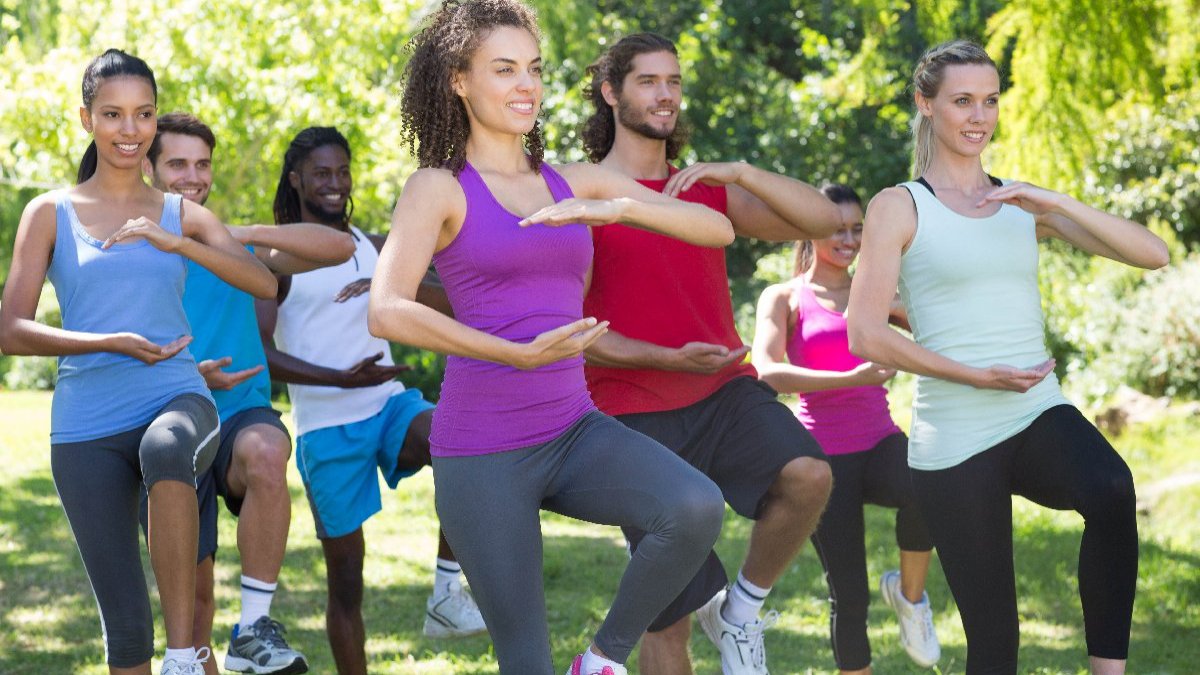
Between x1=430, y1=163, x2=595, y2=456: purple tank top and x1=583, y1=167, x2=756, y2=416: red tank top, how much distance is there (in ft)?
4.11

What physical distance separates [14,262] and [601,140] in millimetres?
2312

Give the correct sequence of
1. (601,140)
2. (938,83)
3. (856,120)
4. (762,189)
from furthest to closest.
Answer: (856,120)
(601,140)
(762,189)
(938,83)

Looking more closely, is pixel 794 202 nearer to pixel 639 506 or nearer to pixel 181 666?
pixel 639 506

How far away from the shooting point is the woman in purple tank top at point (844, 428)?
6.17m

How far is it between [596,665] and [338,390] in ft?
9.59

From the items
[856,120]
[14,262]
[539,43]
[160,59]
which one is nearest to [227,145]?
[160,59]

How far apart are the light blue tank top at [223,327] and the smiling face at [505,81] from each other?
2.39 m

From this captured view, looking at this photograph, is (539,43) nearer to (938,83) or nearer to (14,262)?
(938,83)

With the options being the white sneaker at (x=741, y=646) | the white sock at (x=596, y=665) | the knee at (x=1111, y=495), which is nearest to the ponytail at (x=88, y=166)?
the white sock at (x=596, y=665)

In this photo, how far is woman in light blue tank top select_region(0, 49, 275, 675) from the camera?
4875 mm

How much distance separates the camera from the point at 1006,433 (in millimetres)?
4559

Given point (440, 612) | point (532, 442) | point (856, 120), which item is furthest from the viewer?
point (856, 120)

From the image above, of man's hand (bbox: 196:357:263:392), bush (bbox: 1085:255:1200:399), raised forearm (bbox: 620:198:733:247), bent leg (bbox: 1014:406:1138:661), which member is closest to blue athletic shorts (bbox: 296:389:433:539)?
man's hand (bbox: 196:357:263:392)

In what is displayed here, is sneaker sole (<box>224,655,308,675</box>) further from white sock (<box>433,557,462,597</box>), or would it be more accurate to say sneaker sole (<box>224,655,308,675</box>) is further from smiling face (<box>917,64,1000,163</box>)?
smiling face (<box>917,64,1000,163</box>)
